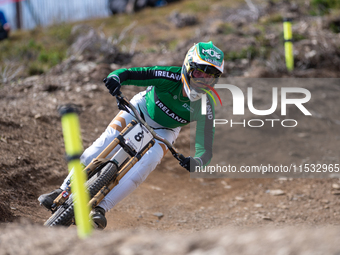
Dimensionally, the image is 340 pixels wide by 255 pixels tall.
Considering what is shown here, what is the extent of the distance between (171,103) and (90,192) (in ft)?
4.51

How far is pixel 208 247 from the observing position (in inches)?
92.6

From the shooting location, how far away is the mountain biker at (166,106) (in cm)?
407

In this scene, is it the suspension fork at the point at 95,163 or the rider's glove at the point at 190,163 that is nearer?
the suspension fork at the point at 95,163

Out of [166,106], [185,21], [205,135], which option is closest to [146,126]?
[166,106]

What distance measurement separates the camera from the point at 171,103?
438 cm

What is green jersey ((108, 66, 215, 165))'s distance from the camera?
4.33 m

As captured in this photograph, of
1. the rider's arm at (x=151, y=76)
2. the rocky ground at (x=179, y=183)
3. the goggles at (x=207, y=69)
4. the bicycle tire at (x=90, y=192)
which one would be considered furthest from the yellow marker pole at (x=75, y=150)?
the goggles at (x=207, y=69)

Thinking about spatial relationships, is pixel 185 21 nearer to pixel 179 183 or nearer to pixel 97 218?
pixel 179 183

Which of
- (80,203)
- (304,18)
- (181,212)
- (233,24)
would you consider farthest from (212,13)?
(80,203)

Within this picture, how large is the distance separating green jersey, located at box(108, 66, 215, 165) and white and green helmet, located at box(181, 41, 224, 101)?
0.43 ft

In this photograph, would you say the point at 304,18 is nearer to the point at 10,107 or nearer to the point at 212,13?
the point at 212,13

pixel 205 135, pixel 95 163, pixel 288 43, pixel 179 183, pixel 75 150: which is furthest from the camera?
pixel 288 43

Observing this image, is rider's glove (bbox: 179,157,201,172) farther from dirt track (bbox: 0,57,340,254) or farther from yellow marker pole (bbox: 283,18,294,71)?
yellow marker pole (bbox: 283,18,294,71)

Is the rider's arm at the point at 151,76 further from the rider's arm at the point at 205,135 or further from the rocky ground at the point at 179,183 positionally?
the rocky ground at the point at 179,183
